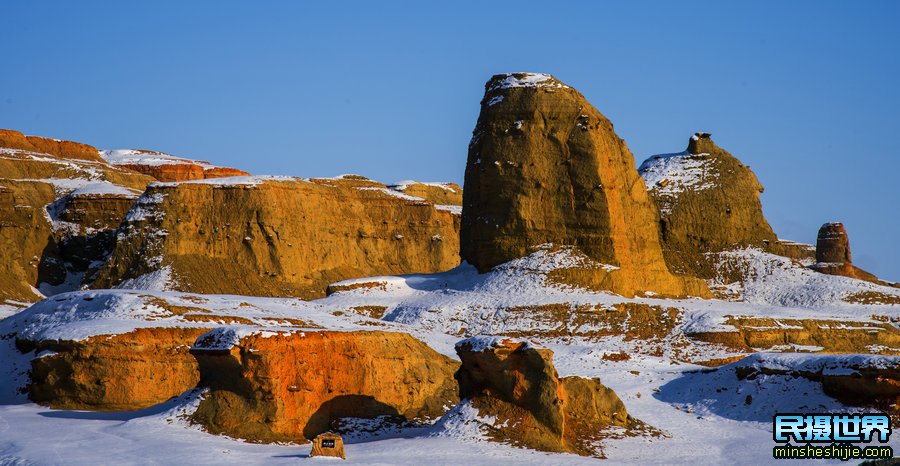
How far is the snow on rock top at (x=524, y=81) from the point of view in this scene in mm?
63438

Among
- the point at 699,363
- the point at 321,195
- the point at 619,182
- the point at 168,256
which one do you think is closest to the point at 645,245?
the point at 619,182

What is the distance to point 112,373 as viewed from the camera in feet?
124

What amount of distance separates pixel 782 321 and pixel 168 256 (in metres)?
38.8

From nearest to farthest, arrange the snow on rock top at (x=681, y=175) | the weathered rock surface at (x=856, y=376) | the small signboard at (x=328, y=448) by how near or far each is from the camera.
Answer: the small signboard at (x=328, y=448)
the weathered rock surface at (x=856, y=376)
the snow on rock top at (x=681, y=175)

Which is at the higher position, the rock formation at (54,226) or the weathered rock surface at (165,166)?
the weathered rock surface at (165,166)

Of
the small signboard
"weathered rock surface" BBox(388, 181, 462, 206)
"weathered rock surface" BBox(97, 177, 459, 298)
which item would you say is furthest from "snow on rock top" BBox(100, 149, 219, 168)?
the small signboard

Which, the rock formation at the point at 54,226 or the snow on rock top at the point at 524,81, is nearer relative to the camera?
the snow on rock top at the point at 524,81

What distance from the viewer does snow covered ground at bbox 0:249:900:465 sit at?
99.8 ft

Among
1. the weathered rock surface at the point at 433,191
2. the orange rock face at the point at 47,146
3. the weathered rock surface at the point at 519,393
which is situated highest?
the orange rock face at the point at 47,146

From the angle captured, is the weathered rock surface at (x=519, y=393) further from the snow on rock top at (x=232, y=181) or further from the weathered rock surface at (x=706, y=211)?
the snow on rock top at (x=232, y=181)

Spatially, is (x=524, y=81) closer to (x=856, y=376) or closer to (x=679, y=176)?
(x=679, y=176)

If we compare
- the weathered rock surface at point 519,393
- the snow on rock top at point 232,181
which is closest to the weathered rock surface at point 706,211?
the snow on rock top at point 232,181

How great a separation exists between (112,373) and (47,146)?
329ft

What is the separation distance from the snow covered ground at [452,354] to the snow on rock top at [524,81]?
8097 mm
